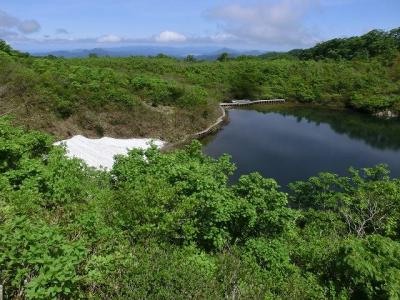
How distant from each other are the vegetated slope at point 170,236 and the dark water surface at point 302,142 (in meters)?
15.1

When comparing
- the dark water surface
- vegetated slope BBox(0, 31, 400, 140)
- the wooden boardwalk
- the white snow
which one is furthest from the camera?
the wooden boardwalk

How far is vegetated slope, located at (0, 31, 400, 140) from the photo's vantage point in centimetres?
3994

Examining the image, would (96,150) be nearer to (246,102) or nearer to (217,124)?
(217,124)

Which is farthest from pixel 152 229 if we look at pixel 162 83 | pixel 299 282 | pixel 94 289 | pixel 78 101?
pixel 162 83

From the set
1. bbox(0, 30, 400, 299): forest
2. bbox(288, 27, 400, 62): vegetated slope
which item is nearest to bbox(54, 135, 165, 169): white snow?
bbox(0, 30, 400, 299): forest

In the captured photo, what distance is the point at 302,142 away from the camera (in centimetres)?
4531

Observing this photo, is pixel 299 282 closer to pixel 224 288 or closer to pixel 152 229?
pixel 224 288

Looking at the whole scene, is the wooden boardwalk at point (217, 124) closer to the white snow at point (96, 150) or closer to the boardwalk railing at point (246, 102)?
the boardwalk railing at point (246, 102)

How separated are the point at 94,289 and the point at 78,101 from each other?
118ft

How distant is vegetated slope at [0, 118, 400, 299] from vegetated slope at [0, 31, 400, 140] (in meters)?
23.1

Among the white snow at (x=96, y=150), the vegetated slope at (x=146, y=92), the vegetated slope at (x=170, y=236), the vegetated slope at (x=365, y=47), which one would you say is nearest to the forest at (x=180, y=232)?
the vegetated slope at (x=170, y=236)

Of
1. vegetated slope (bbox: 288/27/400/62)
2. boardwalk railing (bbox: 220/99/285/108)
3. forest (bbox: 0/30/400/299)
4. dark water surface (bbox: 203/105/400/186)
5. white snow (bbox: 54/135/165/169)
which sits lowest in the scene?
boardwalk railing (bbox: 220/99/285/108)

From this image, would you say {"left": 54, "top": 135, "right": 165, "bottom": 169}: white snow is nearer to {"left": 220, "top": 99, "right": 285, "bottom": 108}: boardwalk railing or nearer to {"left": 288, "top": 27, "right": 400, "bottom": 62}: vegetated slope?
{"left": 220, "top": 99, "right": 285, "bottom": 108}: boardwalk railing

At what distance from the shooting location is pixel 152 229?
458 inches
